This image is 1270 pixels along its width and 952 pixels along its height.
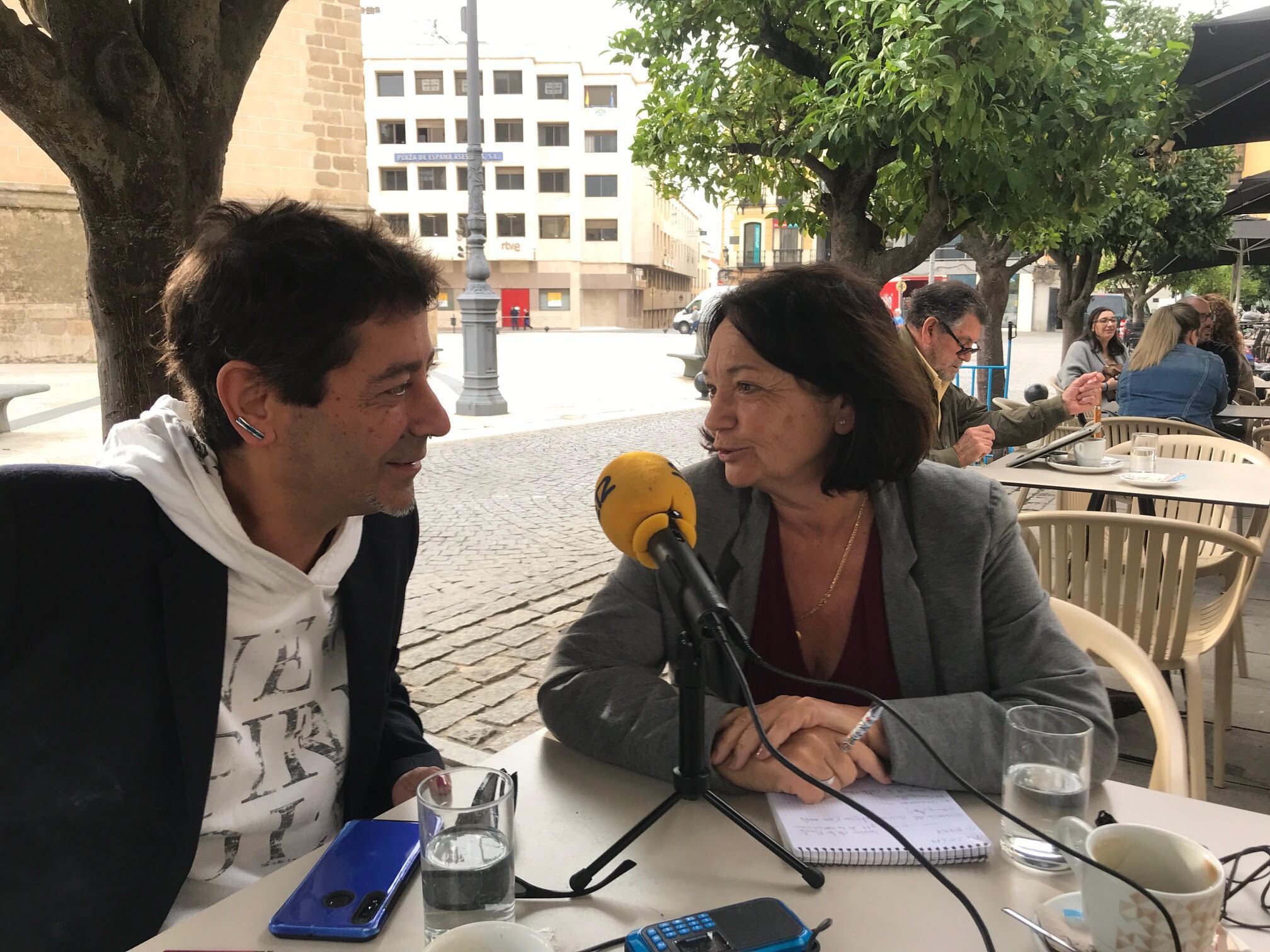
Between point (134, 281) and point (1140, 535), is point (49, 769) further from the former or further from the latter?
point (1140, 535)

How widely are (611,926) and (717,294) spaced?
1.31 m

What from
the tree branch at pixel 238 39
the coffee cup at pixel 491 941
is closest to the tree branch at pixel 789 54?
the tree branch at pixel 238 39

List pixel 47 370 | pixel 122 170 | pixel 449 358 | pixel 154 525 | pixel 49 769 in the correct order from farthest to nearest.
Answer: pixel 449 358
pixel 47 370
pixel 122 170
pixel 154 525
pixel 49 769

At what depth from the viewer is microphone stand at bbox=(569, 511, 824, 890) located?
1.09 m

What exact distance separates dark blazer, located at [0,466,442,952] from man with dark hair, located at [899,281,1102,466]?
3.66 metres

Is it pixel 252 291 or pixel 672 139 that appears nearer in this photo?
pixel 252 291

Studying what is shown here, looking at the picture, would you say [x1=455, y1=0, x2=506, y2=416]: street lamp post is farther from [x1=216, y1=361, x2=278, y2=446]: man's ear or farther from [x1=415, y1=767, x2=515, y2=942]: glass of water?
[x1=415, y1=767, x2=515, y2=942]: glass of water

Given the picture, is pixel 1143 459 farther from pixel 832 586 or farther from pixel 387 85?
pixel 387 85

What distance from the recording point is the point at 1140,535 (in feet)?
10.8

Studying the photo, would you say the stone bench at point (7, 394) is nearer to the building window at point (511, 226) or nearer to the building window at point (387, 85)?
the building window at point (511, 226)

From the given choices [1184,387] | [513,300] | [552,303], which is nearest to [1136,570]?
[1184,387]

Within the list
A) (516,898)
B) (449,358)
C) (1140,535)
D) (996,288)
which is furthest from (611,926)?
(449,358)

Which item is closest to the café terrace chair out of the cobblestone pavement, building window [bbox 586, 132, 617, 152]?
Answer: the cobblestone pavement

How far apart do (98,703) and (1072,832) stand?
1.43 metres
